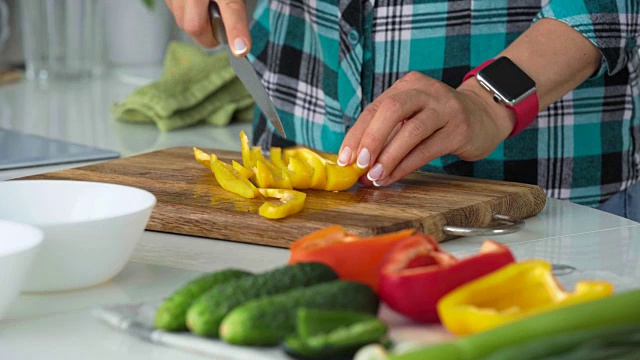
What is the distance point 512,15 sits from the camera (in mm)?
1781

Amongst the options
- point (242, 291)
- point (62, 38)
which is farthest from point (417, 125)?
point (62, 38)

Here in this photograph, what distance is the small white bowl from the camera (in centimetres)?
86

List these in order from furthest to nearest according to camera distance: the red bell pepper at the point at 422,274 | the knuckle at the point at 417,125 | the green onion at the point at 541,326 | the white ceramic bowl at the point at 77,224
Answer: the knuckle at the point at 417,125 < the white ceramic bowl at the point at 77,224 < the red bell pepper at the point at 422,274 < the green onion at the point at 541,326

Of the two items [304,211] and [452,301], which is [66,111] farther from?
[452,301]

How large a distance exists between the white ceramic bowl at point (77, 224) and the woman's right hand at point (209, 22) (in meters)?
0.51

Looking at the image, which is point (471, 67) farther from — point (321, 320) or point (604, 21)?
point (321, 320)

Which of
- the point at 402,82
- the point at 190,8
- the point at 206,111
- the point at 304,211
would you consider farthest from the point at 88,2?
the point at 304,211

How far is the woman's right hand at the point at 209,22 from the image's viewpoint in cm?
154

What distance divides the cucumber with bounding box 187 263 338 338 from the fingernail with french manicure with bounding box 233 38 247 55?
0.71 m

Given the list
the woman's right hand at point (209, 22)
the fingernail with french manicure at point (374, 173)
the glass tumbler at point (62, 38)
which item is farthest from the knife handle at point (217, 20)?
the glass tumbler at point (62, 38)

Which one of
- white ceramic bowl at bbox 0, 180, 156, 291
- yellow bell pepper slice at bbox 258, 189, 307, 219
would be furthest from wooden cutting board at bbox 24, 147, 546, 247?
white ceramic bowl at bbox 0, 180, 156, 291

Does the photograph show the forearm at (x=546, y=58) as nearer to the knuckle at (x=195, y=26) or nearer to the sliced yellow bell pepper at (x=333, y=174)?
the sliced yellow bell pepper at (x=333, y=174)

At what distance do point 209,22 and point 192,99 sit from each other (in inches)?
32.1

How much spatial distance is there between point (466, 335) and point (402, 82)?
2.61 ft
